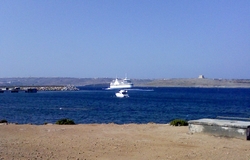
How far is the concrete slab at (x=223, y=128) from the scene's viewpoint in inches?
524

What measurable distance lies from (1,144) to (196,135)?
294 inches

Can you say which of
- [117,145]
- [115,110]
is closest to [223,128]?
[117,145]

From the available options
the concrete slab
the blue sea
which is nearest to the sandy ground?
the concrete slab

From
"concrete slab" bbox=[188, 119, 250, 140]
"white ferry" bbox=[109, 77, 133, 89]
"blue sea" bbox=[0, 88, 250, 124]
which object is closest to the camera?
"concrete slab" bbox=[188, 119, 250, 140]

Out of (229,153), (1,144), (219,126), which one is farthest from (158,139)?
(1,144)

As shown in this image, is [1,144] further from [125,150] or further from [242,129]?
[242,129]

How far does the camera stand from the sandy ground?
1023cm

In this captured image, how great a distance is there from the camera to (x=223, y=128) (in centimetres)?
1375

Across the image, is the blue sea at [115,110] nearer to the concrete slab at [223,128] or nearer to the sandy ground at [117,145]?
the sandy ground at [117,145]

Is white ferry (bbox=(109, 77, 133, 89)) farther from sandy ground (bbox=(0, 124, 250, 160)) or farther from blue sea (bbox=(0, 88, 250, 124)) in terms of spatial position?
sandy ground (bbox=(0, 124, 250, 160))

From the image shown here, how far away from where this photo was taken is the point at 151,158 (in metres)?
10.0

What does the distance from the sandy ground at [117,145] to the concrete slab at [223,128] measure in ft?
0.85

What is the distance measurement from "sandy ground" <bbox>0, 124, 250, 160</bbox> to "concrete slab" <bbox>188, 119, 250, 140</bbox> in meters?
0.26

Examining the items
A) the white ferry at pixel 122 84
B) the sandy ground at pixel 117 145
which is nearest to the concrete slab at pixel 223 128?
the sandy ground at pixel 117 145
